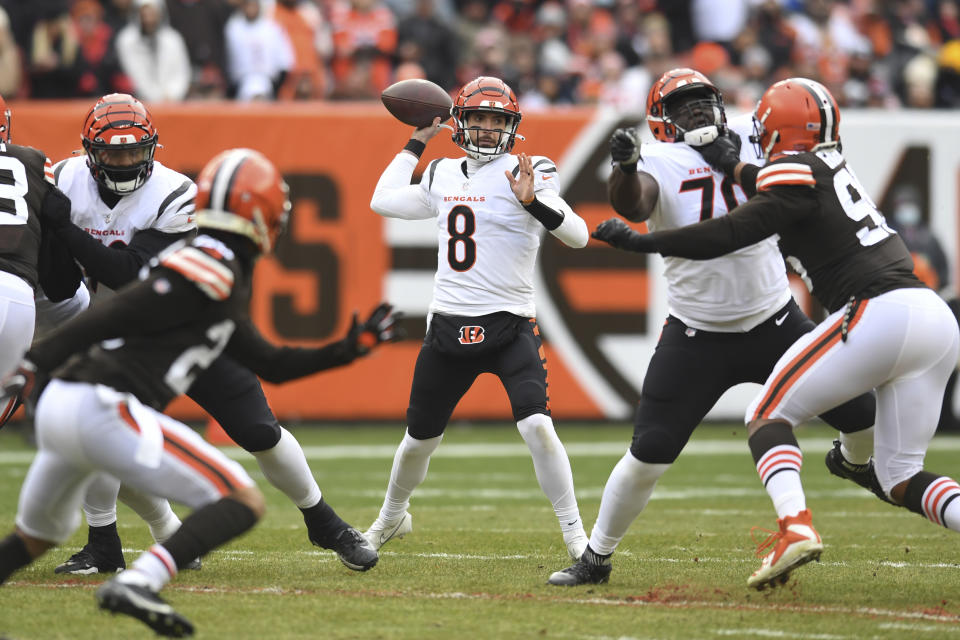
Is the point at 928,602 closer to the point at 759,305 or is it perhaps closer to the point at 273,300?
the point at 759,305

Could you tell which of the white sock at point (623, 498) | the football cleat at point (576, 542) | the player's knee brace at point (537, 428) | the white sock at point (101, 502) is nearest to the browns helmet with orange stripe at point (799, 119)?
the white sock at point (623, 498)

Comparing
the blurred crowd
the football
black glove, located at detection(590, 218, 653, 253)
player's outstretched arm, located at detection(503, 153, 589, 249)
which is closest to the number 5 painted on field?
the football

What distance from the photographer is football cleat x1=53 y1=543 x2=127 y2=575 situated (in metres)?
5.27

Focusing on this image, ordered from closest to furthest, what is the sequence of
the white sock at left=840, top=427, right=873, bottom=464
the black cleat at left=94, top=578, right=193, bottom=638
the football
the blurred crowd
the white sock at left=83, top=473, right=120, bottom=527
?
1. the black cleat at left=94, top=578, right=193, bottom=638
2. the white sock at left=840, top=427, right=873, bottom=464
3. the white sock at left=83, top=473, right=120, bottom=527
4. the football
5. the blurred crowd

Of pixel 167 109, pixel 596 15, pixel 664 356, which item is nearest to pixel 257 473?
pixel 167 109

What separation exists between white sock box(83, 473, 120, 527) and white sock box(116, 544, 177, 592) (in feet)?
5.11

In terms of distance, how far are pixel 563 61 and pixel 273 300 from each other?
14.9ft

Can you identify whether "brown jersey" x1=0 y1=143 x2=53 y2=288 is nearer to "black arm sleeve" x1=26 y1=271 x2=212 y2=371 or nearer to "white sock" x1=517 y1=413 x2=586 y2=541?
"black arm sleeve" x1=26 y1=271 x2=212 y2=371

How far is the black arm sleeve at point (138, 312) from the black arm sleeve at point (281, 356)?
10.0 inches

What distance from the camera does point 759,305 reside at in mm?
5078

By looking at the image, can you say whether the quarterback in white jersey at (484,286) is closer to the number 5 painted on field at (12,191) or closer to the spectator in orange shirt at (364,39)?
the number 5 painted on field at (12,191)

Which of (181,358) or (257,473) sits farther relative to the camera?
(257,473)

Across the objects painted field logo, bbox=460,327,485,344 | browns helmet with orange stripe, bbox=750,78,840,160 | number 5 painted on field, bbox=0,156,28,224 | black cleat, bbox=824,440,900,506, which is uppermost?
browns helmet with orange stripe, bbox=750,78,840,160

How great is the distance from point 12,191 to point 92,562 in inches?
57.3
